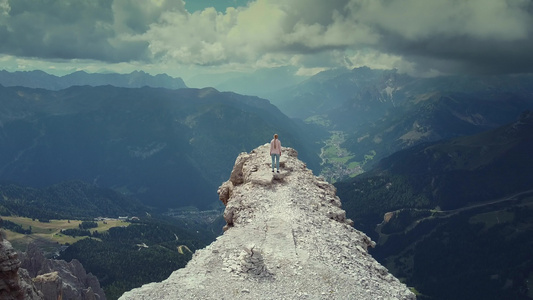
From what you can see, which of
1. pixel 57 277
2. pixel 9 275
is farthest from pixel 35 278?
pixel 9 275

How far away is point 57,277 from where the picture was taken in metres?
69.0

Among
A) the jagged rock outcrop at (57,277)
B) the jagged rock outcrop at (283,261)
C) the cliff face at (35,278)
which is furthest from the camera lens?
the jagged rock outcrop at (57,277)

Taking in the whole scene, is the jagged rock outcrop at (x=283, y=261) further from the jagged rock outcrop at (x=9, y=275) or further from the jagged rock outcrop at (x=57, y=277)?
the jagged rock outcrop at (x=57, y=277)

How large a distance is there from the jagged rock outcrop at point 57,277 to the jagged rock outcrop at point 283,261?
4656 cm

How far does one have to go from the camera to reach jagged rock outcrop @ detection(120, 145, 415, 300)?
80.9ft

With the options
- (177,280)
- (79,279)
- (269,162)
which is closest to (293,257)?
(177,280)

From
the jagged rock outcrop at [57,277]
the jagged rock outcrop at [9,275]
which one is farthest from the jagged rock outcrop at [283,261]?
the jagged rock outcrop at [57,277]

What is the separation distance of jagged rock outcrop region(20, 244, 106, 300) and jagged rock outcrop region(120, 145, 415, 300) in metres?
46.6

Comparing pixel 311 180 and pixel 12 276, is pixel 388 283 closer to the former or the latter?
pixel 311 180

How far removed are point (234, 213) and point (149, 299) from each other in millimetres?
18121

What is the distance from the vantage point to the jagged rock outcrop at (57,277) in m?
66.9

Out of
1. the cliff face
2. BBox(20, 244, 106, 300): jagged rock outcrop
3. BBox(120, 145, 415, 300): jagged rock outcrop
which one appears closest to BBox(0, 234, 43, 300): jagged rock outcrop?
the cliff face

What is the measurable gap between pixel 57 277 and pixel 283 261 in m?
60.1

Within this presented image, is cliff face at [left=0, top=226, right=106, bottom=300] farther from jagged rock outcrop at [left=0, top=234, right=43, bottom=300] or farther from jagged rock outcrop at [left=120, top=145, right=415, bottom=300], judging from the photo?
jagged rock outcrop at [left=120, top=145, right=415, bottom=300]
